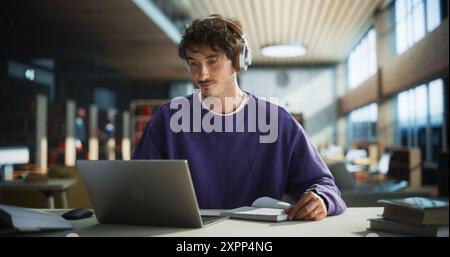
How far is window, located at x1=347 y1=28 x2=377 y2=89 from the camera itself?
419 inches

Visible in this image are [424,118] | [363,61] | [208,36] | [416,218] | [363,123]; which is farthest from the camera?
[363,123]

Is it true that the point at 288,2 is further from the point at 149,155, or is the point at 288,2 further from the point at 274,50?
the point at 149,155

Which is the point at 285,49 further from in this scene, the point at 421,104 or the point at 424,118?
the point at 424,118

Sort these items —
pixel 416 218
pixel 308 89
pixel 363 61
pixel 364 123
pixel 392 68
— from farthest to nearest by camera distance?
pixel 308 89
pixel 364 123
pixel 363 61
pixel 392 68
pixel 416 218

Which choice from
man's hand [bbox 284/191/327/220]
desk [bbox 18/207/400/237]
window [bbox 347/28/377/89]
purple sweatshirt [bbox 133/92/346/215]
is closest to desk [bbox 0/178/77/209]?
purple sweatshirt [bbox 133/92/346/215]

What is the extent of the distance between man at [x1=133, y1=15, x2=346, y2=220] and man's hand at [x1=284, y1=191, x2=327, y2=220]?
0.31 m

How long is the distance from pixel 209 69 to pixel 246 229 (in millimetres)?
625

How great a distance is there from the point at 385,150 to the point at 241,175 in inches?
350

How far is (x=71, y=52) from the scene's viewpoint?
826cm

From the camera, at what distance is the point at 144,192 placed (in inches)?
42.3

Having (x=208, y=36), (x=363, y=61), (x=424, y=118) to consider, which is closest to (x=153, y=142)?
(x=208, y=36)

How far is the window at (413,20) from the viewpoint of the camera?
6609 millimetres

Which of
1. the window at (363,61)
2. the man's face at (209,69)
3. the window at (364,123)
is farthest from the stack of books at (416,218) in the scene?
the window at (364,123)

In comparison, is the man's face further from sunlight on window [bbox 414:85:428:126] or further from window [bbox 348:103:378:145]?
window [bbox 348:103:378:145]
